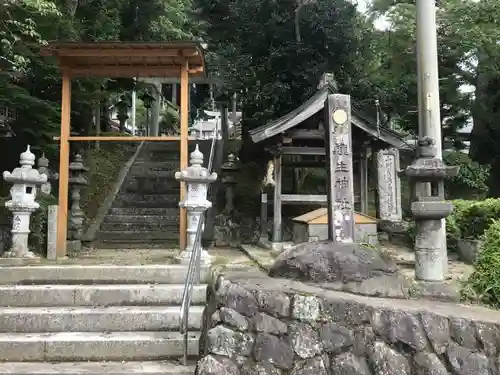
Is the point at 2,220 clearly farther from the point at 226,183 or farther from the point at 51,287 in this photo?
the point at 226,183

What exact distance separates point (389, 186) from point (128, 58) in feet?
23.4

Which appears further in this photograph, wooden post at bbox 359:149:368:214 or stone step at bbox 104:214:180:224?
stone step at bbox 104:214:180:224

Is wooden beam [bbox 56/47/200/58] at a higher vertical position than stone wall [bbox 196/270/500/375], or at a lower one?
higher

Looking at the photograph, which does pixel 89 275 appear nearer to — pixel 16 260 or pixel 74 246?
pixel 16 260

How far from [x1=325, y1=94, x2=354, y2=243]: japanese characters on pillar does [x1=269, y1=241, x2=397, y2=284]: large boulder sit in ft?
1.65

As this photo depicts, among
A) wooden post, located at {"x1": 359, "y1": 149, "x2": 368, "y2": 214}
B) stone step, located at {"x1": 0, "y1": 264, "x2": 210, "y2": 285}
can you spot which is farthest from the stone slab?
wooden post, located at {"x1": 359, "y1": 149, "x2": 368, "y2": 214}

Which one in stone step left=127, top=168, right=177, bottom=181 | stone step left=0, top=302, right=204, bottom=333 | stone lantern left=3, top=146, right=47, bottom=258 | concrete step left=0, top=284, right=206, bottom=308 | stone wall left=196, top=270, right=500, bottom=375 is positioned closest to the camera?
stone wall left=196, top=270, right=500, bottom=375

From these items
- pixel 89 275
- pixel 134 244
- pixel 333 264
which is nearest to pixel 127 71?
pixel 134 244

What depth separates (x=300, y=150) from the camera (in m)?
10.1

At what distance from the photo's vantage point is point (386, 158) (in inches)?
460

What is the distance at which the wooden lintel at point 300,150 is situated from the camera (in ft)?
32.4

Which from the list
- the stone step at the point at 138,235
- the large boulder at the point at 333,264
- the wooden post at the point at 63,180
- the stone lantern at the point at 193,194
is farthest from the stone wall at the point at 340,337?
the stone step at the point at 138,235

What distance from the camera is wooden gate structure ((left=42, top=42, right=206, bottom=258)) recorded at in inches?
309

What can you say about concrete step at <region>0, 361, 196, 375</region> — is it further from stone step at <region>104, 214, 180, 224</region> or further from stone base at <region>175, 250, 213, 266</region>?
stone step at <region>104, 214, 180, 224</region>
